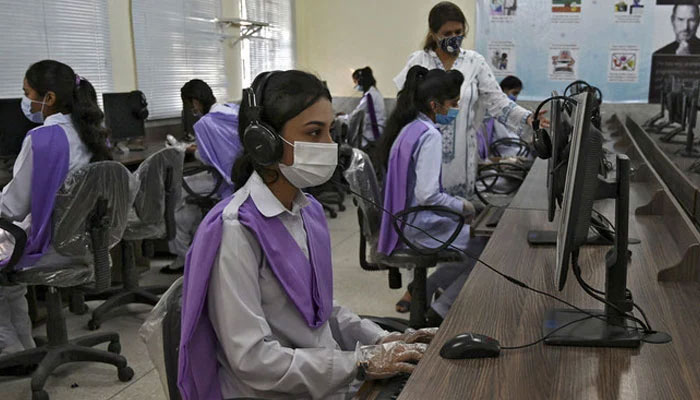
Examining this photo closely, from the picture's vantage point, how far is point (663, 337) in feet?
4.07

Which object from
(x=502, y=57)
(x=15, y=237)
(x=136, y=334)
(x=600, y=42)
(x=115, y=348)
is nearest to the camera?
(x=15, y=237)

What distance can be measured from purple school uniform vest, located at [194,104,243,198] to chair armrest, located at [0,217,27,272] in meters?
1.63

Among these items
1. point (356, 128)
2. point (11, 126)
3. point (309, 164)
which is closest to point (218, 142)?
point (11, 126)

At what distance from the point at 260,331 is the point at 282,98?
0.47 metres

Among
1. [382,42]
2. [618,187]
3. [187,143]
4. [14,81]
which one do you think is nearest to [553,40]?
[382,42]

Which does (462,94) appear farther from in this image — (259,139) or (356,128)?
(356,128)

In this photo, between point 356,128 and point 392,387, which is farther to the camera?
point 356,128

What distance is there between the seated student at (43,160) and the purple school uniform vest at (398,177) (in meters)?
1.22

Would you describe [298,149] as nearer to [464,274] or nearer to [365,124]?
[464,274]

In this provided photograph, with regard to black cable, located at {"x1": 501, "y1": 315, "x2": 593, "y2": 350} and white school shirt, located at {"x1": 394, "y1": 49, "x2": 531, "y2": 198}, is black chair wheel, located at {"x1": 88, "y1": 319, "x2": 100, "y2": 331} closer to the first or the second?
white school shirt, located at {"x1": 394, "y1": 49, "x2": 531, "y2": 198}

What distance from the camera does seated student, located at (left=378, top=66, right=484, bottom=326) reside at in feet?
8.54

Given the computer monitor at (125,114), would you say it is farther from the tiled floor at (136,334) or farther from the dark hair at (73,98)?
the dark hair at (73,98)

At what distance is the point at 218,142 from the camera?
3920 mm

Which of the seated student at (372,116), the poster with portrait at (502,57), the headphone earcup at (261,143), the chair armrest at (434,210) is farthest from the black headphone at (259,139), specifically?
the poster with portrait at (502,57)
